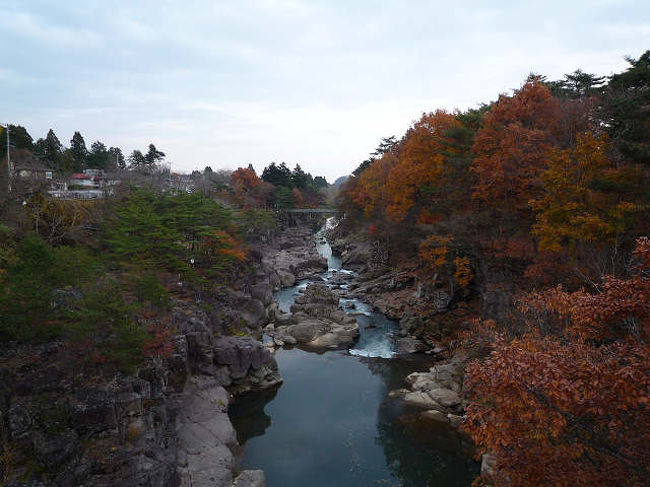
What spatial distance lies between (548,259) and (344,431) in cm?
1168

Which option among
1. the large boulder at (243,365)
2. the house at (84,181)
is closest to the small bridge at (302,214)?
the house at (84,181)

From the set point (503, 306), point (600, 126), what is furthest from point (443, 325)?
point (600, 126)

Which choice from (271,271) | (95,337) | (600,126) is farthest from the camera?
(271,271)

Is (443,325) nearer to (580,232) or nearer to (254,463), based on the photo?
(580,232)

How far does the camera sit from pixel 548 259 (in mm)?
17891

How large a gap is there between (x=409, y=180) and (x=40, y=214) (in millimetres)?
23673

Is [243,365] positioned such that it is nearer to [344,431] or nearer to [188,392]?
[188,392]

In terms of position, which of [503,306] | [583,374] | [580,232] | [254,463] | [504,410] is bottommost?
[254,463]

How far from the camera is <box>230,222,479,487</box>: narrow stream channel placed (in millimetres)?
14727

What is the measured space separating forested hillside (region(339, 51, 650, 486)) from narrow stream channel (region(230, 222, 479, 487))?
2.17 meters

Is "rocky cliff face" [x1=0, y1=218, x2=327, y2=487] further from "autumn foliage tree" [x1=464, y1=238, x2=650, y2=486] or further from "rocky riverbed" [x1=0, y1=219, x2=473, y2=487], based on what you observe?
"autumn foliage tree" [x1=464, y1=238, x2=650, y2=486]

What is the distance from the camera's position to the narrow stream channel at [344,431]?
48.3ft

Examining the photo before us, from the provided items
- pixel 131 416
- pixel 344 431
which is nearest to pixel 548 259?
pixel 344 431

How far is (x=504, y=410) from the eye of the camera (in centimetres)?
694
